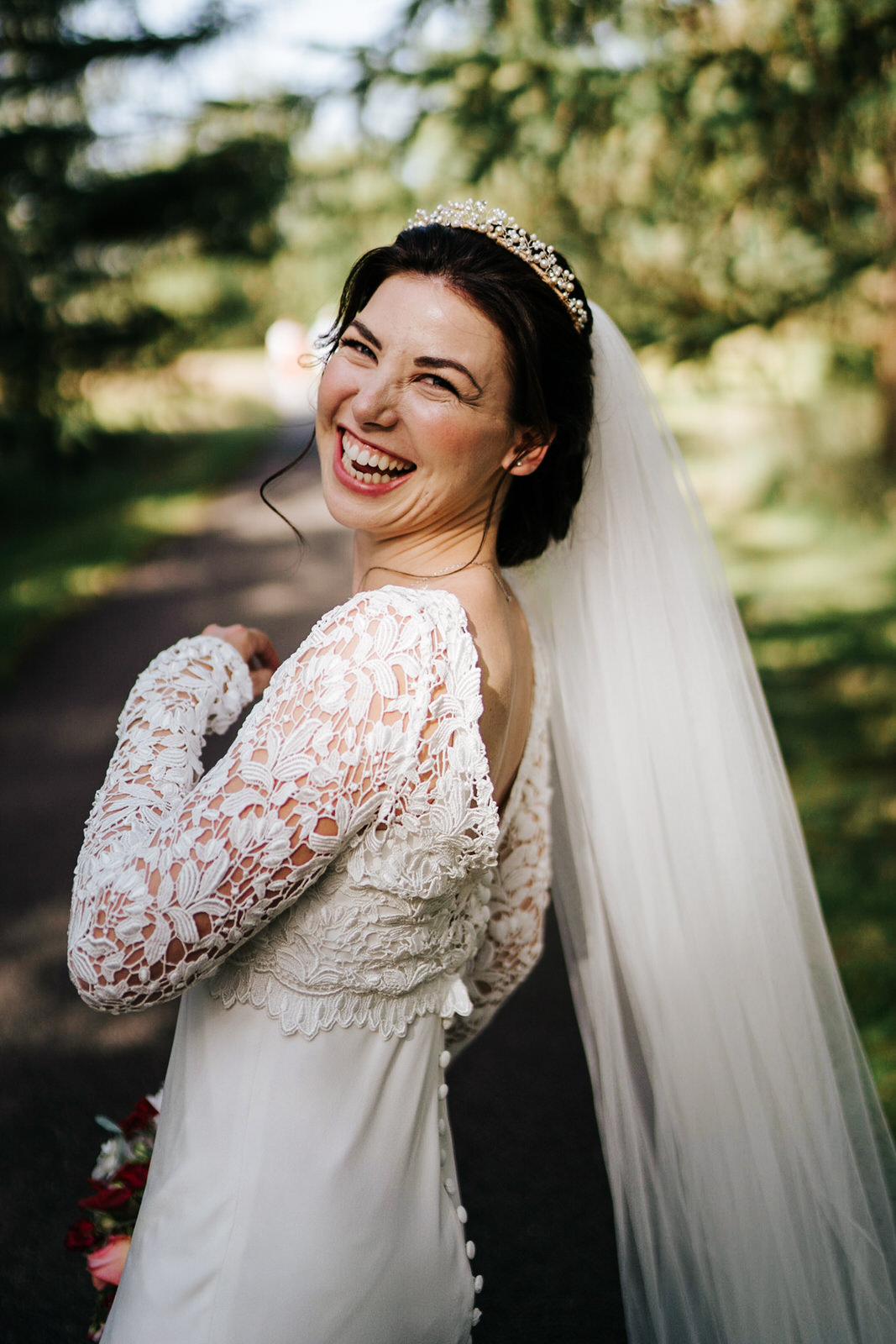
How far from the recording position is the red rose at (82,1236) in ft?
6.29

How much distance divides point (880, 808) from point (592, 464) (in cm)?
419

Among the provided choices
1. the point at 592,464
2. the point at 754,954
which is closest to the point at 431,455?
the point at 592,464

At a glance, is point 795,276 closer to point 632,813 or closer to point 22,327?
point 632,813

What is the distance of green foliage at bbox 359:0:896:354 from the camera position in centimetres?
429

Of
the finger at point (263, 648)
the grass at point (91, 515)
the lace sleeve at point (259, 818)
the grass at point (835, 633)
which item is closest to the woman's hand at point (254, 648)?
the finger at point (263, 648)

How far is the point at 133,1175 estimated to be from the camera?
1933 millimetres

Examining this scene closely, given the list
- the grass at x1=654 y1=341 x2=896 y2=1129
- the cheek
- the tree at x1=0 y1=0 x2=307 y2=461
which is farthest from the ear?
the tree at x1=0 y1=0 x2=307 y2=461

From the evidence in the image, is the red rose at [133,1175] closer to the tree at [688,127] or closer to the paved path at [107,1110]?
the paved path at [107,1110]

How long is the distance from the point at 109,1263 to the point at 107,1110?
1.58 meters

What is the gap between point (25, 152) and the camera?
7.74 metres

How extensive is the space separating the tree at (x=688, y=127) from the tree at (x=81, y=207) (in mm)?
871

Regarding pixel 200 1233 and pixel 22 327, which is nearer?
pixel 200 1233

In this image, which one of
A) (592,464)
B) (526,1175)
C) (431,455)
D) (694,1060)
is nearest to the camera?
(431,455)

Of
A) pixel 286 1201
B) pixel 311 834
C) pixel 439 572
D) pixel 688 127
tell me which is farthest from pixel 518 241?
pixel 688 127
